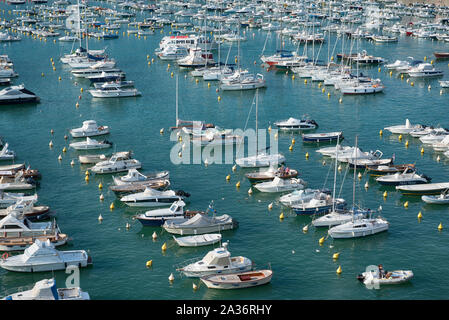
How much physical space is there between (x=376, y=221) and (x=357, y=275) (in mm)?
9076

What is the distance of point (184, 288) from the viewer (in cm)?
4725

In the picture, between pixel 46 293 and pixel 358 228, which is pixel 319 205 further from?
pixel 46 293

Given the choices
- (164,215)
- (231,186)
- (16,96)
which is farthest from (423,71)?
(164,215)

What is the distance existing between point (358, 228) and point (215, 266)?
14890 millimetres

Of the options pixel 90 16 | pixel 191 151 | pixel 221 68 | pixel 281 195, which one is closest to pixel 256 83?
pixel 221 68

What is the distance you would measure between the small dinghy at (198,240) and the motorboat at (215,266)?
488cm

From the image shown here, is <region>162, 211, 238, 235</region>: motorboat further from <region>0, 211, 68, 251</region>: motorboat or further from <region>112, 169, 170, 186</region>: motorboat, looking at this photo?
<region>112, 169, 170, 186</region>: motorboat

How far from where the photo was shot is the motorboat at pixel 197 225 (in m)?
55.6

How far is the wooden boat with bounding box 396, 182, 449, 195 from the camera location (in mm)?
65062

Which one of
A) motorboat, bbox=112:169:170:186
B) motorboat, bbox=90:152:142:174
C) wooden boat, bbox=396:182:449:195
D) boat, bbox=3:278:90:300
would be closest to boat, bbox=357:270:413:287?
wooden boat, bbox=396:182:449:195

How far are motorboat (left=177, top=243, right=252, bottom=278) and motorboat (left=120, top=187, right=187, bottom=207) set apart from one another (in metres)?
14.1

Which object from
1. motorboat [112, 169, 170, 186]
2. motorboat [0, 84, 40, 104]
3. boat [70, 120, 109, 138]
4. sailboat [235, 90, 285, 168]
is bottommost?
motorboat [112, 169, 170, 186]

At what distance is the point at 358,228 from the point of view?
55750 millimetres

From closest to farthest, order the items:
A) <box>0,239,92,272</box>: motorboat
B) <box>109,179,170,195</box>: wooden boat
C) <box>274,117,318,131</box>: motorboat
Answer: <box>0,239,92,272</box>: motorboat, <box>109,179,170,195</box>: wooden boat, <box>274,117,318,131</box>: motorboat
